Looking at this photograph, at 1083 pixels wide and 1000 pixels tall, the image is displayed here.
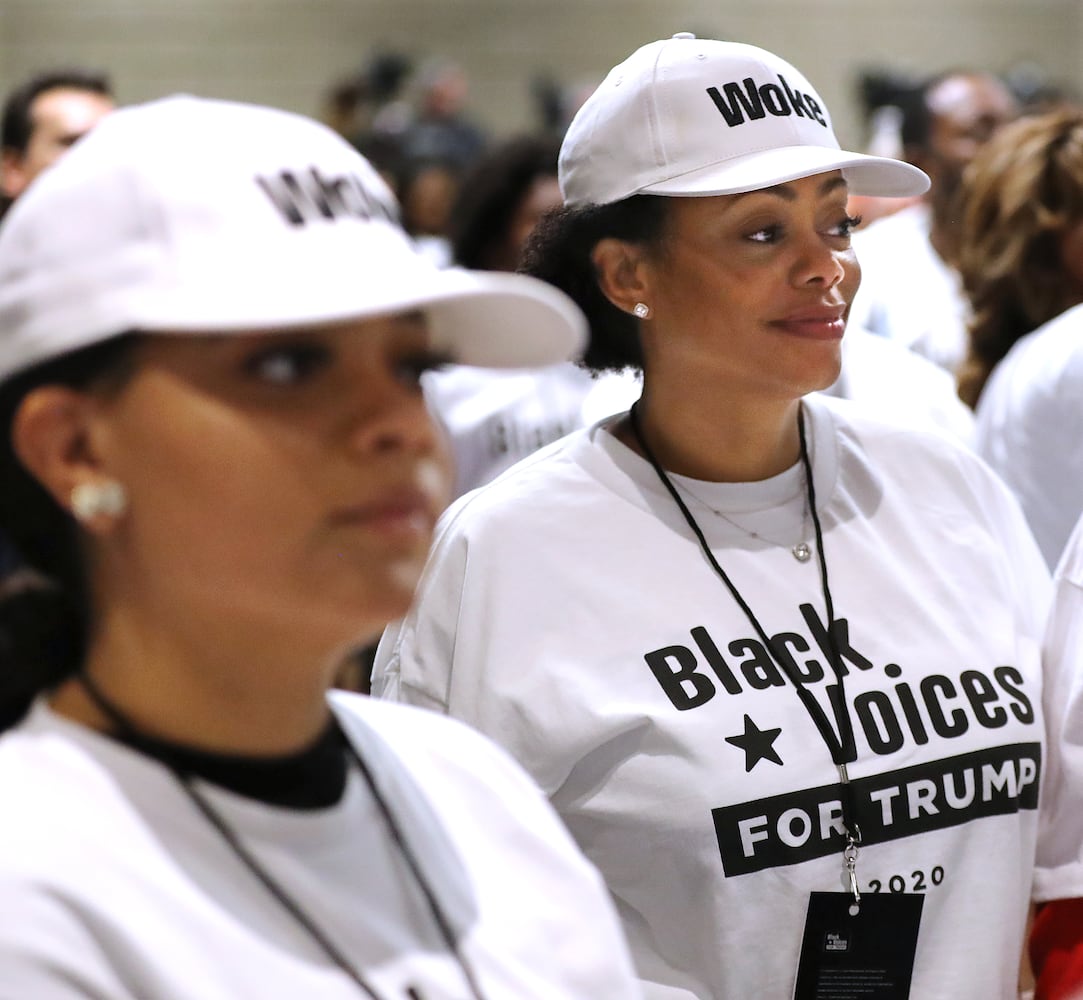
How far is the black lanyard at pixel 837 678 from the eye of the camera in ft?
5.61

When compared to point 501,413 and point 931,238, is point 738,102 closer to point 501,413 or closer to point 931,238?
point 501,413

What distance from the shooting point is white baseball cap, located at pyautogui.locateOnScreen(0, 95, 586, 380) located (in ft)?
3.22

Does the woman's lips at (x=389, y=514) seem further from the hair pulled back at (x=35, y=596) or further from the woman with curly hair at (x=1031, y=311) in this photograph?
the woman with curly hair at (x=1031, y=311)

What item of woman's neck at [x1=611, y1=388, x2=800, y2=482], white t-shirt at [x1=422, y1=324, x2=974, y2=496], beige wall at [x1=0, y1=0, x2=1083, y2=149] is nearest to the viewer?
woman's neck at [x1=611, y1=388, x2=800, y2=482]

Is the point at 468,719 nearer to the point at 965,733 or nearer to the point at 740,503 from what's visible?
the point at 740,503

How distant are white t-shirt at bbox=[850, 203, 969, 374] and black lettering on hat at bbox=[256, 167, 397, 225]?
7.92 feet

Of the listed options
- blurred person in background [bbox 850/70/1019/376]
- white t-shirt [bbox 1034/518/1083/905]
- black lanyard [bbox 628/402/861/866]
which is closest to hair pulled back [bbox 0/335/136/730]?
black lanyard [bbox 628/402/861/866]

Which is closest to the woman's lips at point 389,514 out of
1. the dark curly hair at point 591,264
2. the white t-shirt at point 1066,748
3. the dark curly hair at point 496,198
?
the dark curly hair at point 591,264

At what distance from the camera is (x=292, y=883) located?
1.06 m

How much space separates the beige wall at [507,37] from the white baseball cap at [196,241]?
397 inches

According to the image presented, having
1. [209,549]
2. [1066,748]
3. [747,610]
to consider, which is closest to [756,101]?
[747,610]

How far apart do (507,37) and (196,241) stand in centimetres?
1041

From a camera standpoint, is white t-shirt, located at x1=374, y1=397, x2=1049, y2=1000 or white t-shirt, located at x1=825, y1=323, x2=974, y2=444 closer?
white t-shirt, located at x1=374, y1=397, x2=1049, y2=1000

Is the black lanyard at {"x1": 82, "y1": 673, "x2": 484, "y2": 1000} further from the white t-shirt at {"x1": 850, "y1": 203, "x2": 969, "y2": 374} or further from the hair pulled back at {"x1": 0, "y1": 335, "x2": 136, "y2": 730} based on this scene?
the white t-shirt at {"x1": 850, "y1": 203, "x2": 969, "y2": 374}
